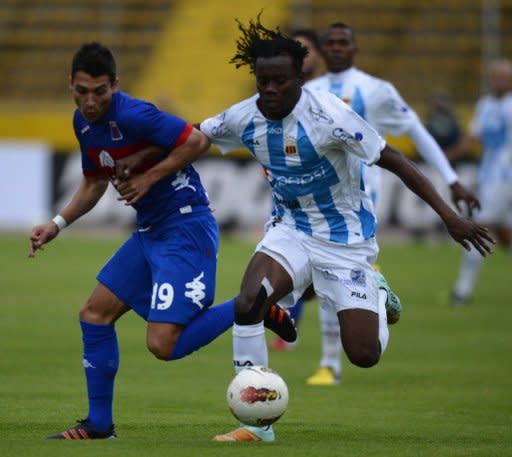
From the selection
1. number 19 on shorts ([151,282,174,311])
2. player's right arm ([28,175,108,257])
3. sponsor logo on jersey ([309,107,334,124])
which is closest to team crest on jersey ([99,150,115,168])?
player's right arm ([28,175,108,257])

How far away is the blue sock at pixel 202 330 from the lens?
718 cm

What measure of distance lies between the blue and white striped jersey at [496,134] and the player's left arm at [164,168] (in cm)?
853

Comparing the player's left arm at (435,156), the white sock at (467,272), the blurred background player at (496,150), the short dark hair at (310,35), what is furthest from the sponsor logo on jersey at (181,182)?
the blurred background player at (496,150)

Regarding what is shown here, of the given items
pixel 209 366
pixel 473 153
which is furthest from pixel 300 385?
pixel 473 153

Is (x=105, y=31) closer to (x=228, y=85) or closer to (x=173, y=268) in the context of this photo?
(x=228, y=85)

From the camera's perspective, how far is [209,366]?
409 inches

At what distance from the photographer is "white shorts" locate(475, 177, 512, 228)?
1520 cm

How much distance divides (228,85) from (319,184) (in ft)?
64.3

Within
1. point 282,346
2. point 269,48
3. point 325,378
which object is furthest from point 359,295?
point 282,346

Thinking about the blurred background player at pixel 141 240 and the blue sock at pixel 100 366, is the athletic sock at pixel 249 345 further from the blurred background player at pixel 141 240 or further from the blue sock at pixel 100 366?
the blue sock at pixel 100 366

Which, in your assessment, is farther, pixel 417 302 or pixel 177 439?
pixel 417 302

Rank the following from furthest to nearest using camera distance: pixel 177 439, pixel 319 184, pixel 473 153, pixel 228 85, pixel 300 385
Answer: pixel 228 85 → pixel 473 153 → pixel 300 385 → pixel 319 184 → pixel 177 439

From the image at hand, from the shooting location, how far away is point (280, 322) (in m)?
7.38

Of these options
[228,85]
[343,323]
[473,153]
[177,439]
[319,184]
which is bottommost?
[177,439]
